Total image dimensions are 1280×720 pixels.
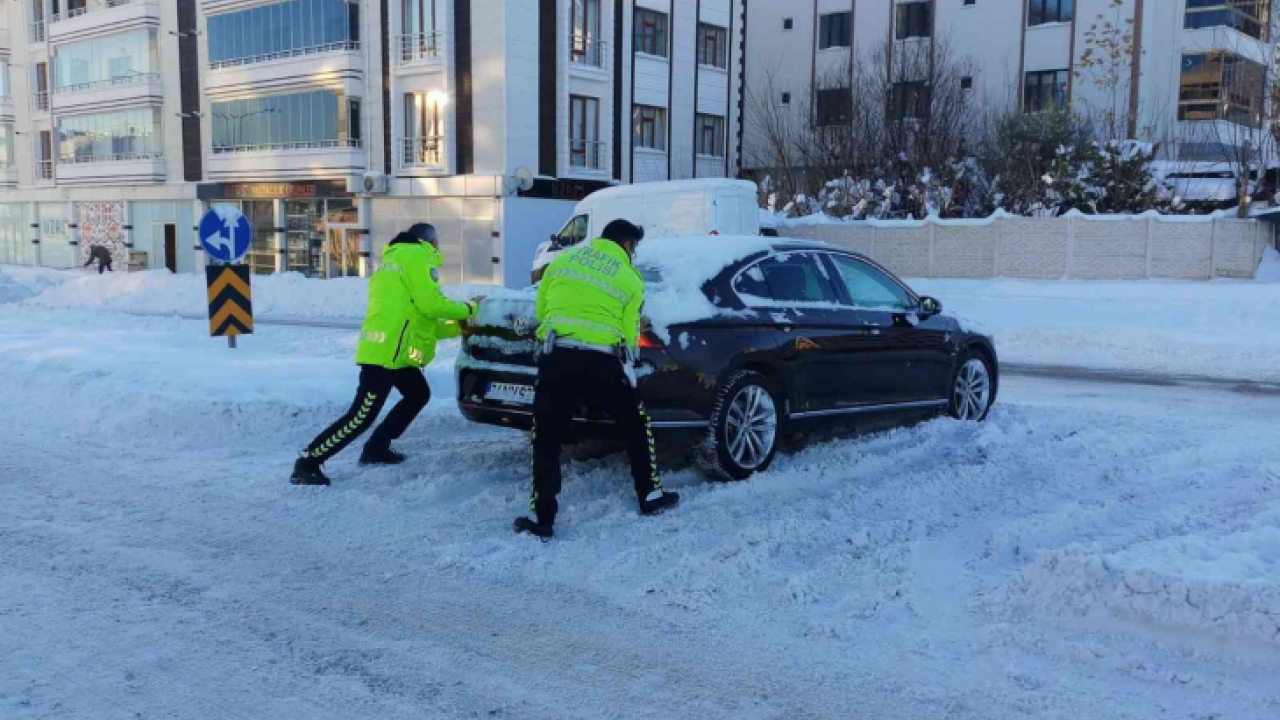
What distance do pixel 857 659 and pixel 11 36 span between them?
5688 centimetres

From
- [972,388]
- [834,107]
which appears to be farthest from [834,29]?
[972,388]

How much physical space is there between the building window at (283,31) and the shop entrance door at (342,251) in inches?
234

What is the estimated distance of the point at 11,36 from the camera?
163 ft

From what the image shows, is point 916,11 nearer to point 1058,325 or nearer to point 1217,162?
point 1217,162

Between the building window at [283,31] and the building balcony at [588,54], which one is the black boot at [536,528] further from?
the building window at [283,31]

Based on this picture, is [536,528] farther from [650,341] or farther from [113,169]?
[113,169]

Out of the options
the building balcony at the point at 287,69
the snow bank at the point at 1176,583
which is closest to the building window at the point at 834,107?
the building balcony at the point at 287,69

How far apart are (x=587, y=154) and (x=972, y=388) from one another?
88.5 ft

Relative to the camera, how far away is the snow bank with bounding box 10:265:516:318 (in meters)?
24.5

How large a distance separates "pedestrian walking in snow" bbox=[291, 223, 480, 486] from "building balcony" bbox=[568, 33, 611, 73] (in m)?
27.4

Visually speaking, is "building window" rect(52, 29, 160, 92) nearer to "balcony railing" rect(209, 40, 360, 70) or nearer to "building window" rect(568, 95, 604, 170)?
"balcony railing" rect(209, 40, 360, 70)

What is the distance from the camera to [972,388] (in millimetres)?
8766

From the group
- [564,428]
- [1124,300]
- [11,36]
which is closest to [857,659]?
[564,428]

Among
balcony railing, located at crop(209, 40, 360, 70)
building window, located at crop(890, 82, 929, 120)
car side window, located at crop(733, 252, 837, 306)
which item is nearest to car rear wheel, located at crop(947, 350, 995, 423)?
car side window, located at crop(733, 252, 837, 306)
